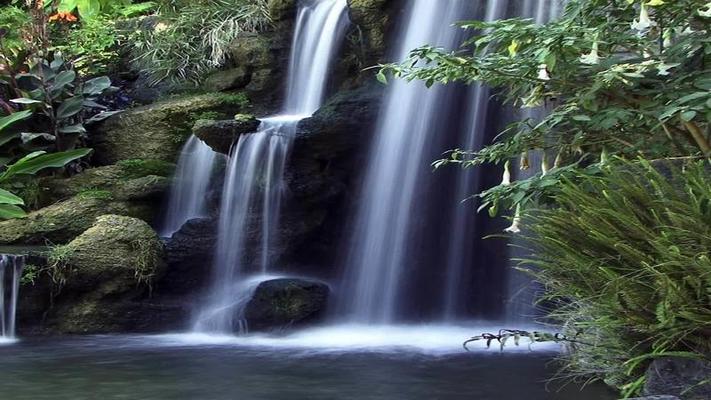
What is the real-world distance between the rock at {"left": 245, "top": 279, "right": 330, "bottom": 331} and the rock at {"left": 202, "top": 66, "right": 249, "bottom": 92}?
408 cm

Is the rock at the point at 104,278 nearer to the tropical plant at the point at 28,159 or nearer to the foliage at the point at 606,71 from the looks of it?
the tropical plant at the point at 28,159

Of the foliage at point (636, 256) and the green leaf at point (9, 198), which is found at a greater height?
the green leaf at point (9, 198)

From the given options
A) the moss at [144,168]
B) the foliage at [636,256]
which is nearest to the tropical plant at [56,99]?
the moss at [144,168]

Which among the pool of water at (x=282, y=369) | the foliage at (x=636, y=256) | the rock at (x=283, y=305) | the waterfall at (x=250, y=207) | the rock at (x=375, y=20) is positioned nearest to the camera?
the foliage at (x=636, y=256)

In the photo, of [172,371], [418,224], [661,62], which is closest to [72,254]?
[172,371]

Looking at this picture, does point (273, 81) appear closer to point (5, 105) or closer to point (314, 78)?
point (314, 78)

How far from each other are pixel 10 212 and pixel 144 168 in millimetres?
1780

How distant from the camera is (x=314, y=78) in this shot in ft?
39.3

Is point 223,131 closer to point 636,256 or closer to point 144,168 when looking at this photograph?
point 144,168

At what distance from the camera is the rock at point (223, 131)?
10312 millimetres

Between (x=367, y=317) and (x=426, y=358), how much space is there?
84.1 inches

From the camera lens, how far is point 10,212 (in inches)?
408

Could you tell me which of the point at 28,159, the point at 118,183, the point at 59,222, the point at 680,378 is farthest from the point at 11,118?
the point at 680,378

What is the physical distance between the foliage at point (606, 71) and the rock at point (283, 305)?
432cm
